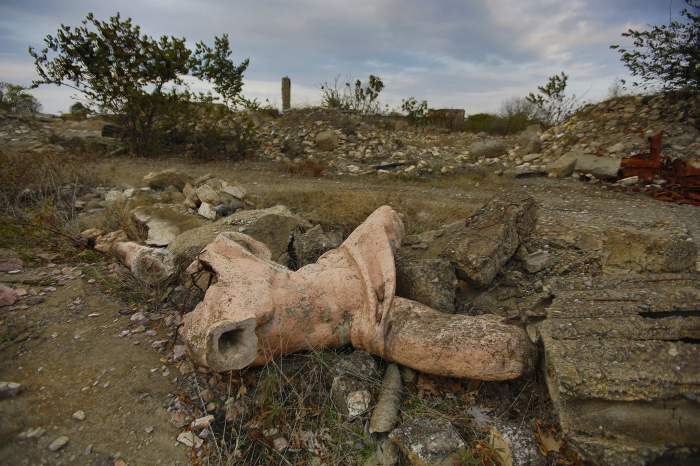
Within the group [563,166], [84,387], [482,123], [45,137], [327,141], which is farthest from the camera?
[482,123]

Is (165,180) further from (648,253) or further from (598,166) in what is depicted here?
(598,166)

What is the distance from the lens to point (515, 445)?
1.54 meters

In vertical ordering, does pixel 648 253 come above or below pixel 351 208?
above

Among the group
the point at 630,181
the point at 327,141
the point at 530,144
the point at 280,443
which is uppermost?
the point at 530,144

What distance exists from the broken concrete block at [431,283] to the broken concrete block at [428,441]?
83cm

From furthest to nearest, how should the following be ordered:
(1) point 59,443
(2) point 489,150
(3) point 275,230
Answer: (2) point 489,150
(3) point 275,230
(1) point 59,443

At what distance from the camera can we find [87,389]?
200 centimetres

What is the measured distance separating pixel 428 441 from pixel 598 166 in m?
6.66

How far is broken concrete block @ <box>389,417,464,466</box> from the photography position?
1.54 m

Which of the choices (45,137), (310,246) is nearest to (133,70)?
(45,137)

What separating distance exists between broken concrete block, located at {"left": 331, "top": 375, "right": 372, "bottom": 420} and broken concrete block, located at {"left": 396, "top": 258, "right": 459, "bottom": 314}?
29.6 inches

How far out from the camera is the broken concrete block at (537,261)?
8.92 ft

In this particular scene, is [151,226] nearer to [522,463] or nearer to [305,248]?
[305,248]

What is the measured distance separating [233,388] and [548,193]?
588cm
